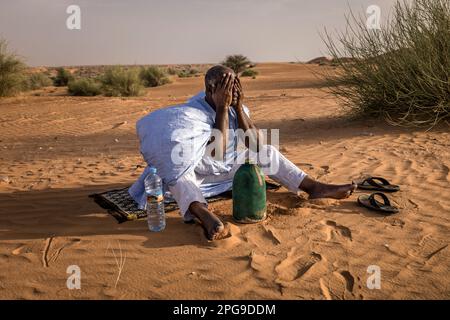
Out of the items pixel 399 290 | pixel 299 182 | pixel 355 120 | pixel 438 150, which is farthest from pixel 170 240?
pixel 355 120

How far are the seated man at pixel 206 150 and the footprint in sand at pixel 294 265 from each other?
1.95ft

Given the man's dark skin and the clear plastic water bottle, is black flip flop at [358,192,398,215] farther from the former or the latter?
the clear plastic water bottle

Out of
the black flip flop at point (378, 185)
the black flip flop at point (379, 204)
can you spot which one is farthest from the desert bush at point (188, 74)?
the black flip flop at point (379, 204)

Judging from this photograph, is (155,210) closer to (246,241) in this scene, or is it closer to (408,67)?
(246,241)

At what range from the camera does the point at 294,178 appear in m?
4.06

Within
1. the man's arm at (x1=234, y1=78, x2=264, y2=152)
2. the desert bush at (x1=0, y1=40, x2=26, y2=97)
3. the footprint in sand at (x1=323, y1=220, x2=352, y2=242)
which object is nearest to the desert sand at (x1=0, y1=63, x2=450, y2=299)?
the footprint in sand at (x1=323, y1=220, x2=352, y2=242)

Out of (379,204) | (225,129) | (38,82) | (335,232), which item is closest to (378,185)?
(379,204)

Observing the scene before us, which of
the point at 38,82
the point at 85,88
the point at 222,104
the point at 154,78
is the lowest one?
the point at 222,104

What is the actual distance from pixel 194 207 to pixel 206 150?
702 mm

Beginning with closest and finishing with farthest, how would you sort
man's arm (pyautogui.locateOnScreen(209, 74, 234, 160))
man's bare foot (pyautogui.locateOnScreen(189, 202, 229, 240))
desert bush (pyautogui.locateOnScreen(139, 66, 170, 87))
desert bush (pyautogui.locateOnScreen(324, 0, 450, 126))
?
man's bare foot (pyautogui.locateOnScreen(189, 202, 229, 240)) → man's arm (pyautogui.locateOnScreen(209, 74, 234, 160)) → desert bush (pyautogui.locateOnScreen(324, 0, 450, 126)) → desert bush (pyautogui.locateOnScreen(139, 66, 170, 87))

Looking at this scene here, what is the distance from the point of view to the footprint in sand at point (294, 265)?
282 cm

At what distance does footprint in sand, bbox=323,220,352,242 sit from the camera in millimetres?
3371

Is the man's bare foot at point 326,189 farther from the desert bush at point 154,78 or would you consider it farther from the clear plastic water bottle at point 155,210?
the desert bush at point 154,78
